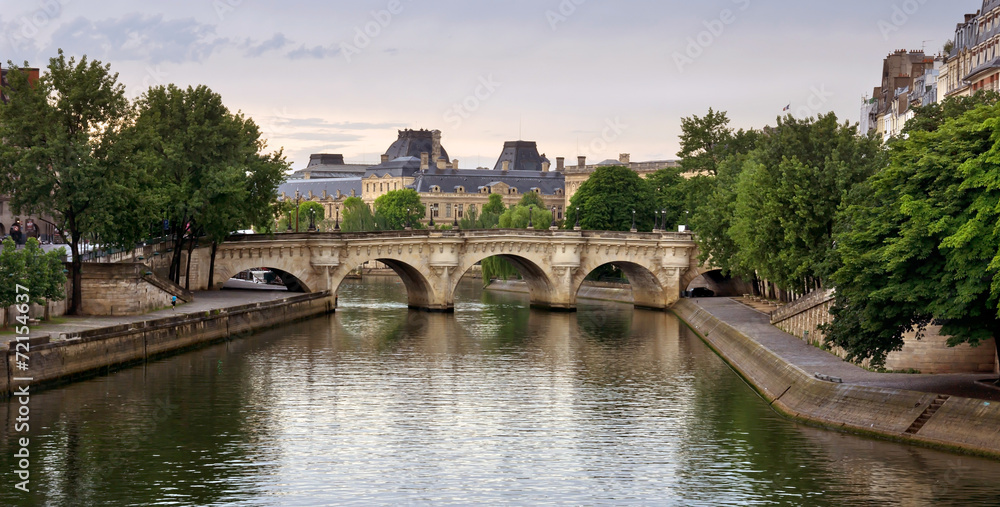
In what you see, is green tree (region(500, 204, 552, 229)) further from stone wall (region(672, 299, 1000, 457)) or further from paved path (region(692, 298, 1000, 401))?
stone wall (region(672, 299, 1000, 457))

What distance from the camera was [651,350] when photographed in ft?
249

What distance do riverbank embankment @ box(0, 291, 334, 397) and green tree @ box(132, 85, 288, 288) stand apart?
502cm

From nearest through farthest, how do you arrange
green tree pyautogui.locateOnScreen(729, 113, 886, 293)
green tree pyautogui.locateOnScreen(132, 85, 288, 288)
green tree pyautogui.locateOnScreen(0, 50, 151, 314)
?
green tree pyautogui.locateOnScreen(0, 50, 151, 314) < green tree pyautogui.locateOnScreen(729, 113, 886, 293) < green tree pyautogui.locateOnScreen(132, 85, 288, 288)

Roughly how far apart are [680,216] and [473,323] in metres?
43.2

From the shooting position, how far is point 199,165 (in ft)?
284

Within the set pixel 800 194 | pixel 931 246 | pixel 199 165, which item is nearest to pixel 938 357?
pixel 931 246

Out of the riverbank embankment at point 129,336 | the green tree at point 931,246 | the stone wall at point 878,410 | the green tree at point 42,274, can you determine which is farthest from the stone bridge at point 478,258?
the green tree at point 931,246

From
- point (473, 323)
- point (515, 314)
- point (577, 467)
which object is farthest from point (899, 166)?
point (515, 314)

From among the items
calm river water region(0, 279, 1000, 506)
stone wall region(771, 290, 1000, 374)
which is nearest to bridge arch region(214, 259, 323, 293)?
calm river water region(0, 279, 1000, 506)

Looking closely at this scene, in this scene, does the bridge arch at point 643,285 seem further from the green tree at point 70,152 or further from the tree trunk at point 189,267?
the green tree at point 70,152

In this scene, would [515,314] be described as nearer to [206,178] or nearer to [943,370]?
[206,178]

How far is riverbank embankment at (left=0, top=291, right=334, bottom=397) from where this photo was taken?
51531 mm

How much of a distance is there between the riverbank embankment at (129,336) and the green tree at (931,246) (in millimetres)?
31011

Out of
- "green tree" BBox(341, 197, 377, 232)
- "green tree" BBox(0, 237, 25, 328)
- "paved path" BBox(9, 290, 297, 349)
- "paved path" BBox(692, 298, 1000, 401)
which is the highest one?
"green tree" BBox(341, 197, 377, 232)
